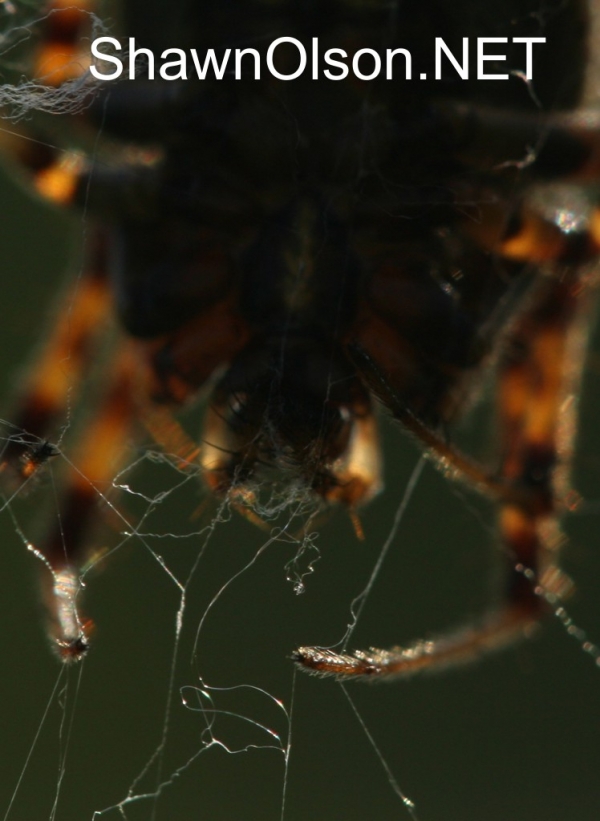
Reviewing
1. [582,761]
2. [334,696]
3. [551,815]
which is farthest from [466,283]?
[582,761]

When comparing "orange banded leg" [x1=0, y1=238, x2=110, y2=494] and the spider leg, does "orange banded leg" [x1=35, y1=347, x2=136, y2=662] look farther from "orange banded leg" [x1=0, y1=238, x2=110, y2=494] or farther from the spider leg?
the spider leg

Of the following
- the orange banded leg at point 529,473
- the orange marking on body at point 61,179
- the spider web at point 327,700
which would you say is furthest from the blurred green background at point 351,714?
the orange marking on body at point 61,179

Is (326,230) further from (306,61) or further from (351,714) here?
(351,714)

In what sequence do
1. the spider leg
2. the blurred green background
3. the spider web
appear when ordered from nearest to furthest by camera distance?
the spider leg, the spider web, the blurred green background

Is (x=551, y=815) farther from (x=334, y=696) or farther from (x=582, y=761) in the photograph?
(x=334, y=696)

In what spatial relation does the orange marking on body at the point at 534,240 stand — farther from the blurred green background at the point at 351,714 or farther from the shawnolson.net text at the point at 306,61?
the blurred green background at the point at 351,714

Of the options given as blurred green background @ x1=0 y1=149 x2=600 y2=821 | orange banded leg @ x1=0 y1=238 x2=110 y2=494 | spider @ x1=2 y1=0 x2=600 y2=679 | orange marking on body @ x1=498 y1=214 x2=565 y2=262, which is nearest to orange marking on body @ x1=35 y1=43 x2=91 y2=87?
spider @ x1=2 y1=0 x2=600 y2=679
